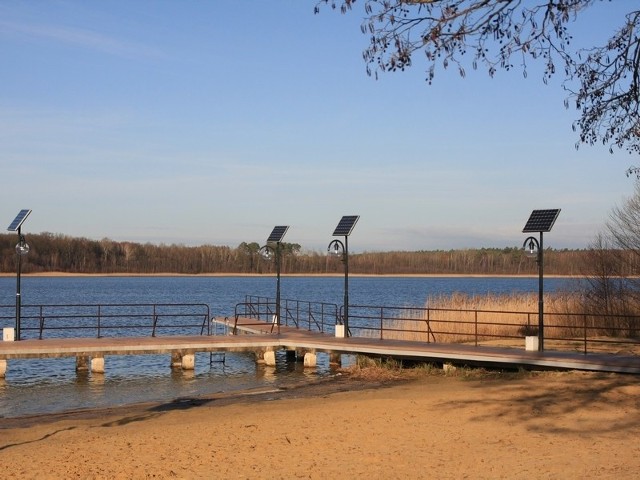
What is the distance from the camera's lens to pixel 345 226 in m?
25.4

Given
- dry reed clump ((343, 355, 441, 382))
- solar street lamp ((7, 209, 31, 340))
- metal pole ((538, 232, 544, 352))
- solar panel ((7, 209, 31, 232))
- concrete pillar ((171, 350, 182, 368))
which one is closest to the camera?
metal pole ((538, 232, 544, 352))

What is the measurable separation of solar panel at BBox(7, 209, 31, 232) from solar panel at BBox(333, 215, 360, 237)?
31.2 ft

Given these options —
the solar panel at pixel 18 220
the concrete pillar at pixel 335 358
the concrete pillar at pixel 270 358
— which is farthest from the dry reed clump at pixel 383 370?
the solar panel at pixel 18 220

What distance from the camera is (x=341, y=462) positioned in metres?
11.6

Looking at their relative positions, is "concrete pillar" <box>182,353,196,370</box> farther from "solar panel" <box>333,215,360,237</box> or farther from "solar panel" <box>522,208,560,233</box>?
"solar panel" <box>522,208,560,233</box>

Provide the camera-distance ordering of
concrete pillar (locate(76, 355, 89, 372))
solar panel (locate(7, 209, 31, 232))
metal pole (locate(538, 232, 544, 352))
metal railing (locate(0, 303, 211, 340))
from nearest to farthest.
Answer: metal pole (locate(538, 232, 544, 352))
concrete pillar (locate(76, 355, 89, 372))
solar panel (locate(7, 209, 31, 232))
metal railing (locate(0, 303, 211, 340))

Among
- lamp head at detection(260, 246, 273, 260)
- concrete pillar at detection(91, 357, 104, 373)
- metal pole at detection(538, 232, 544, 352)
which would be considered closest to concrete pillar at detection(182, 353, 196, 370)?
concrete pillar at detection(91, 357, 104, 373)

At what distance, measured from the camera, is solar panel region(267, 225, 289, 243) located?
26.8m

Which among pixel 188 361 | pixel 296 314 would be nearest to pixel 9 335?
pixel 188 361

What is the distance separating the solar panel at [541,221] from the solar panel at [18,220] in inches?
586

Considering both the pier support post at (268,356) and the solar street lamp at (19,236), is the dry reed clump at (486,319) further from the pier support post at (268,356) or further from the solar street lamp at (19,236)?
the solar street lamp at (19,236)

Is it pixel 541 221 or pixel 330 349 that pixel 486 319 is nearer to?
pixel 330 349

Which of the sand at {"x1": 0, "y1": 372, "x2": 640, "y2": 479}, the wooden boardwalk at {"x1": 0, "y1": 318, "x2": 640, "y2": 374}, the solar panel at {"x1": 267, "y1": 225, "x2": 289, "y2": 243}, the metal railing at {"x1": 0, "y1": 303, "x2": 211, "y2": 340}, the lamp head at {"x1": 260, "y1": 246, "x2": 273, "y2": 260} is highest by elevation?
the solar panel at {"x1": 267, "y1": 225, "x2": 289, "y2": 243}

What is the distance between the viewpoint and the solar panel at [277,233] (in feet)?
88.0
